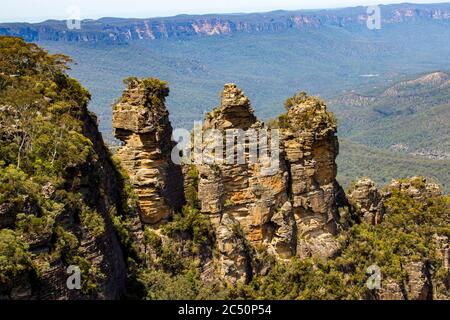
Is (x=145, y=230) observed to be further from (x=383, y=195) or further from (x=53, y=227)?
(x=383, y=195)

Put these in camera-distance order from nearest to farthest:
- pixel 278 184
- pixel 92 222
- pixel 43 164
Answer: pixel 43 164, pixel 92 222, pixel 278 184

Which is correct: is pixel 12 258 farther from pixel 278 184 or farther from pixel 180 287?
pixel 278 184

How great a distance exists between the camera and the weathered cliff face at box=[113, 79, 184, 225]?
31.0 m

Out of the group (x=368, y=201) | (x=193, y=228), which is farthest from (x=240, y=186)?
(x=368, y=201)

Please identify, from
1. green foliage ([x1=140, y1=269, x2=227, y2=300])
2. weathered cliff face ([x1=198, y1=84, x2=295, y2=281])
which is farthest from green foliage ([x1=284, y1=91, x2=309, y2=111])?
green foliage ([x1=140, y1=269, x2=227, y2=300])

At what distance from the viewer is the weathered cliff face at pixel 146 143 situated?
30984 mm

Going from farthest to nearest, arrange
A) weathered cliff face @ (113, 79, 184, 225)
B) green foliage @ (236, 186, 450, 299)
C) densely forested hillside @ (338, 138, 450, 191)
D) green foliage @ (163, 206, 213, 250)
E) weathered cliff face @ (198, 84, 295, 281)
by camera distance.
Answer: densely forested hillside @ (338, 138, 450, 191) < green foliage @ (236, 186, 450, 299) < weathered cliff face @ (198, 84, 295, 281) < green foliage @ (163, 206, 213, 250) < weathered cliff face @ (113, 79, 184, 225)

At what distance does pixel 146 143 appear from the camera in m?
31.2

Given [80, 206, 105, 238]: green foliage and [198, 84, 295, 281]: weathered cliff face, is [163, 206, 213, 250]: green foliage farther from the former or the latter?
[80, 206, 105, 238]: green foliage

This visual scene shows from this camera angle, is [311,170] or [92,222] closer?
[92,222]

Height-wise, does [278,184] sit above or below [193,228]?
above

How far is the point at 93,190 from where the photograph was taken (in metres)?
25.6

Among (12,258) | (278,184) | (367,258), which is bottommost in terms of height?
(367,258)
